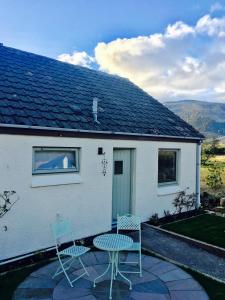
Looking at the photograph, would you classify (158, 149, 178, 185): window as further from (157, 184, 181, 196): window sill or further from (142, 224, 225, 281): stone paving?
(142, 224, 225, 281): stone paving

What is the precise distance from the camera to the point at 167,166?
11.9 m

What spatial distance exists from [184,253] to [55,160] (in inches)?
177

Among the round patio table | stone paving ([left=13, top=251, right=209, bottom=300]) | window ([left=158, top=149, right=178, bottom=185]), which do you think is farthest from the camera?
window ([left=158, top=149, right=178, bottom=185])

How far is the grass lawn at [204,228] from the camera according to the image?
8.72 meters

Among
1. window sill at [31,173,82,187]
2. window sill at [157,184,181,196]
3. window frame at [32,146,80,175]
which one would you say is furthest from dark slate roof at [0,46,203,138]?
window sill at [157,184,181,196]

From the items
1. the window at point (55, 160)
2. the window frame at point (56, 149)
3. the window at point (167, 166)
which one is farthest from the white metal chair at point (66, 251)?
the window at point (167, 166)

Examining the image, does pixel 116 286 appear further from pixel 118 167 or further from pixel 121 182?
pixel 118 167

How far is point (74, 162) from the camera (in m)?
8.52

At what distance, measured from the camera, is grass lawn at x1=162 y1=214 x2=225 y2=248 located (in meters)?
8.72

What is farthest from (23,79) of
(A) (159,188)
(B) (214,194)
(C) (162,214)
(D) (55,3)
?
(B) (214,194)

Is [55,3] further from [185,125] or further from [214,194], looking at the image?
[214,194]

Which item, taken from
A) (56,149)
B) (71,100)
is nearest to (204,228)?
(56,149)

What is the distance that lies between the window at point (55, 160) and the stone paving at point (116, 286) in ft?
8.37

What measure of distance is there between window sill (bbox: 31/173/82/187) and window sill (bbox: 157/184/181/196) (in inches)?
163
